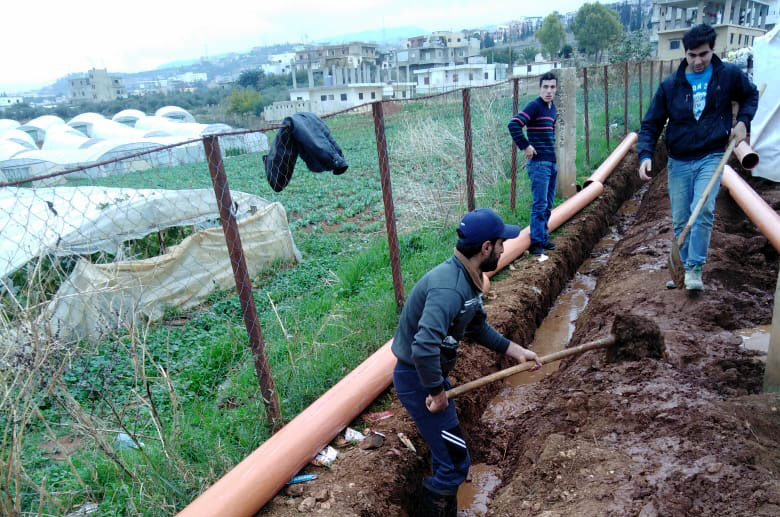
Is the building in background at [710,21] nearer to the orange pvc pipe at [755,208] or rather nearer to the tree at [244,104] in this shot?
the orange pvc pipe at [755,208]

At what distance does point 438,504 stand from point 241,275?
1.81 m

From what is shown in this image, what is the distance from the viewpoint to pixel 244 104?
68.5 metres

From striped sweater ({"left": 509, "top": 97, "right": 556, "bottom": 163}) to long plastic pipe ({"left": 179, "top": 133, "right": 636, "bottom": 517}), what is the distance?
3194 millimetres

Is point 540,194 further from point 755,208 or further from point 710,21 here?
point 710,21

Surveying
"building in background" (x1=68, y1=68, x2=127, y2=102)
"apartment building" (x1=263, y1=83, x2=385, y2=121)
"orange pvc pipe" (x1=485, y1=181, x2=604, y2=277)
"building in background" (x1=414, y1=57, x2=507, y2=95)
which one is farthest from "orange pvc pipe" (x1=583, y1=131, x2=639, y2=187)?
"building in background" (x1=68, y1=68, x2=127, y2=102)

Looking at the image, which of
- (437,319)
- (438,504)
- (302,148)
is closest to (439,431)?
(438,504)

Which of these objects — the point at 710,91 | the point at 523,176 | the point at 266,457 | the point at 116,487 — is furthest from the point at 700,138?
the point at 523,176

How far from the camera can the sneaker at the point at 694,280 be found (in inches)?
174

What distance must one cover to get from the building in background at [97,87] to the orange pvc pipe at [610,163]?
116853 millimetres

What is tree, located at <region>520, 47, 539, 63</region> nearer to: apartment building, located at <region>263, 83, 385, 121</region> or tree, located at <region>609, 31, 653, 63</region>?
apartment building, located at <region>263, 83, 385, 121</region>

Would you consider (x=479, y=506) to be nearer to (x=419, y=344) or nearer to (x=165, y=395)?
(x=419, y=344)

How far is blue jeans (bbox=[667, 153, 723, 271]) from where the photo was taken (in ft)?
14.0

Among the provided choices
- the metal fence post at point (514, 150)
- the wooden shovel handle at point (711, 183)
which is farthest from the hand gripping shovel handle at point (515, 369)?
the metal fence post at point (514, 150)

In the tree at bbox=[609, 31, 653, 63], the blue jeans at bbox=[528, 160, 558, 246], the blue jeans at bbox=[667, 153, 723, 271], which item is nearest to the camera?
the blue jeans at bbox=[667, 153, 723, 271]
